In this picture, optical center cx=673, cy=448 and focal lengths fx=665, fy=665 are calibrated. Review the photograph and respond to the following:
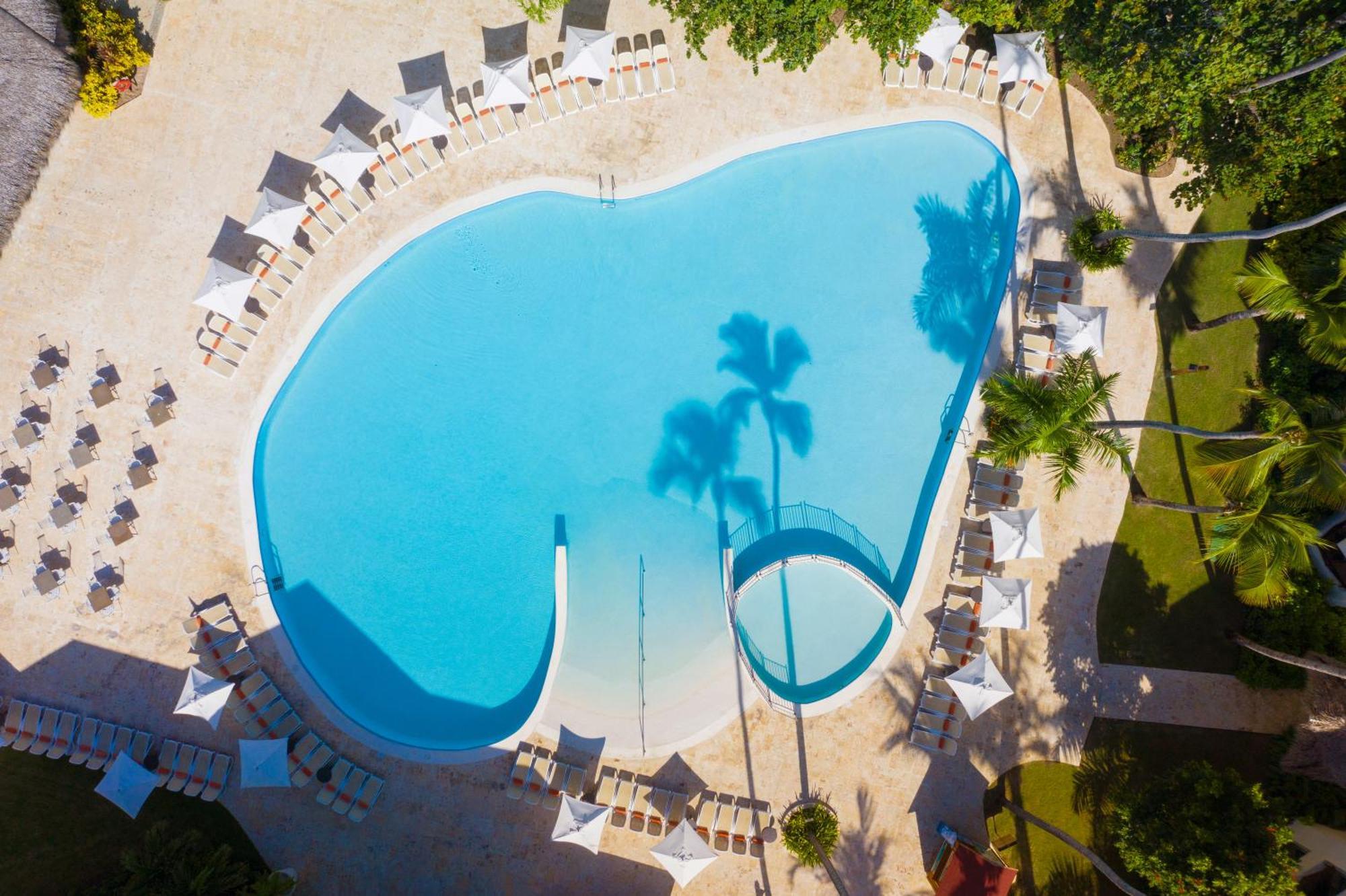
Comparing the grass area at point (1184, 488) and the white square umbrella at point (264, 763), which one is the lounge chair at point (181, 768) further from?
the grass area at point (1184, 488)

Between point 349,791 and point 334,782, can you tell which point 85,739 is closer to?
point 334,782

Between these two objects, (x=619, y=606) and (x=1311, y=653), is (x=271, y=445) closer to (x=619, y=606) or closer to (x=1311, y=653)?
(x=619, y=606)

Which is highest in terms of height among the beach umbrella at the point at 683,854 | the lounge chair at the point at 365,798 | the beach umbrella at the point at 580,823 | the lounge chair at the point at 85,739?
the lounge chair at the point at 85,739

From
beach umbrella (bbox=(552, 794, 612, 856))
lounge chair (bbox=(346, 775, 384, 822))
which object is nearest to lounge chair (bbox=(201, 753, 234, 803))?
lounge chair (bbox=(346, 775, 384, 822))

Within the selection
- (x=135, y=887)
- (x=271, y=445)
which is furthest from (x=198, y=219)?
(x=135, y=887)

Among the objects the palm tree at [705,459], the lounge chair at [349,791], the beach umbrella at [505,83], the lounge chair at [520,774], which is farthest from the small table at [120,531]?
the beach umbrella at [505,83]

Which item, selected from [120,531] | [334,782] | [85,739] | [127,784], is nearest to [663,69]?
[120,531]
